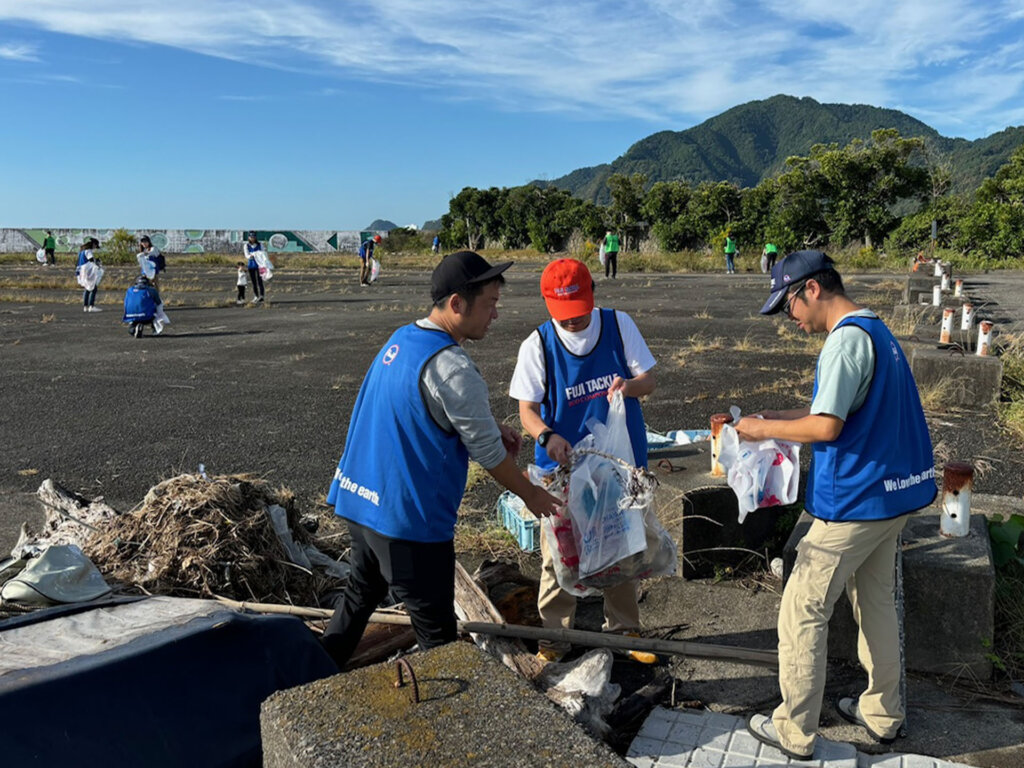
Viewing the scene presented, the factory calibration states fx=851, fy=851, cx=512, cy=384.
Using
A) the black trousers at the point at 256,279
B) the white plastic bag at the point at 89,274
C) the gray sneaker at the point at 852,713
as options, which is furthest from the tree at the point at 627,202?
the gray sneaker at the point at 852,713

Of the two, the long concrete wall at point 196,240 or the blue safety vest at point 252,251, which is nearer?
the blue safety vest at point 252,251

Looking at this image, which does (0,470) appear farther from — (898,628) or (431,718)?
(898,628)

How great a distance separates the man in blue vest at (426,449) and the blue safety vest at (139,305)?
1369 centimetres

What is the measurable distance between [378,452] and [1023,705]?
272 centimetres

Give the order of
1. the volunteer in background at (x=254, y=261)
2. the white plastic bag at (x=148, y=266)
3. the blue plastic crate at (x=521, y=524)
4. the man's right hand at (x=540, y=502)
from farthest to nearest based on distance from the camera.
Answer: the volunteer in background at (x=254, y=261), the white plastic bag at (x=148, y=266), the blue plastic crate at (x=521, y=524), the man's right hand at (x=540, y=502)

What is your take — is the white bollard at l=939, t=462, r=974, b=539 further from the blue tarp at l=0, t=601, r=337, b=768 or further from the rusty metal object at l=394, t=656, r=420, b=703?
the blue tarp at l=0, t=601, r=337, b=768

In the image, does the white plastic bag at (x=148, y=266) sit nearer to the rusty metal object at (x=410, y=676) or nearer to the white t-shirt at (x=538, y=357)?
the white t-shirt at (x=538, y=357)

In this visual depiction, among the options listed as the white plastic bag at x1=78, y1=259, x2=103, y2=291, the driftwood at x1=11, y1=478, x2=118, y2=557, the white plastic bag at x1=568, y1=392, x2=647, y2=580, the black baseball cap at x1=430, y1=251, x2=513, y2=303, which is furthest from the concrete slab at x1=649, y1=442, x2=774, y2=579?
the white plastic bag at x1=78, y1=259, x2=103, y2=291

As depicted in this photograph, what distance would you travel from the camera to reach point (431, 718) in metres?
2.12

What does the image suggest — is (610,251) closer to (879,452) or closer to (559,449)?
(559,449)

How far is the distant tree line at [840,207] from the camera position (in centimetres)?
3403

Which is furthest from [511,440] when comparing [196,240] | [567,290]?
[196,240]

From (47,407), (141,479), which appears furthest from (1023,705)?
(47,407)

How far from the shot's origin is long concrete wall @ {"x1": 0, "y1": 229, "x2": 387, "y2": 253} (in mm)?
62719
